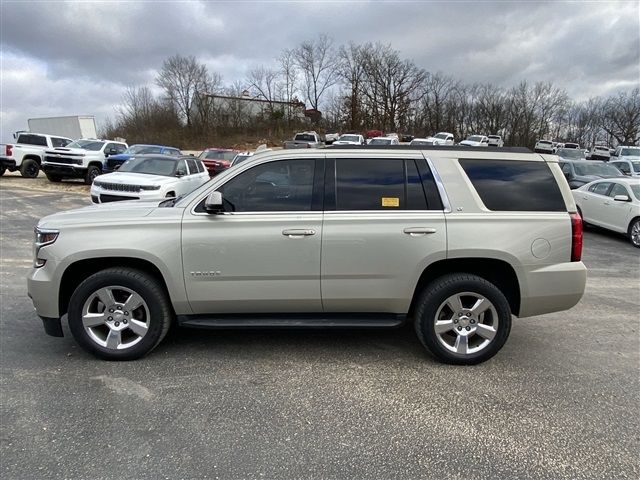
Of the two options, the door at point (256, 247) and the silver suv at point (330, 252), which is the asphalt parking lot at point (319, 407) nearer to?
the silver suv at point (330, 252)

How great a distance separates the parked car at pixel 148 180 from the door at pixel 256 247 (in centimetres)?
665

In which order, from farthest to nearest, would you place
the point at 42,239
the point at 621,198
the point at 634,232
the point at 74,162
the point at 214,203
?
the point at 74,162 < the point at 621,198 < the point at 634,232 < the point at 42,239 < the point at 214,203

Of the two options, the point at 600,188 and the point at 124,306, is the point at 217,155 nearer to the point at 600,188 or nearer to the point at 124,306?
the point at 600,188

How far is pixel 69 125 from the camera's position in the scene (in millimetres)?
32344

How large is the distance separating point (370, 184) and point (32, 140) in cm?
2247

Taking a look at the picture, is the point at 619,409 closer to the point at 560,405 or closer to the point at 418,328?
the point at 560,405

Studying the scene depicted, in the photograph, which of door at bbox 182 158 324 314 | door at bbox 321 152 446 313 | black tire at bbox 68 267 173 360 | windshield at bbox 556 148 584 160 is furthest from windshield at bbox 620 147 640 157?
black tire at bbox 68 267 173 360

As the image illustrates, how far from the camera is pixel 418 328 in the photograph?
144 inches

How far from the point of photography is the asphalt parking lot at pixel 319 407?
2492mm

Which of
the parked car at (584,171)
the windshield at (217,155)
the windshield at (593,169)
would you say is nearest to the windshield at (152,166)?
the windshield at (217,155)

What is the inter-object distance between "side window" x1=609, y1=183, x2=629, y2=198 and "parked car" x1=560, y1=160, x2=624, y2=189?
368 cm

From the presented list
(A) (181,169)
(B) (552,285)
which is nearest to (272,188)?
(B) (552,285)

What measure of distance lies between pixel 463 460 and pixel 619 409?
1448 mm

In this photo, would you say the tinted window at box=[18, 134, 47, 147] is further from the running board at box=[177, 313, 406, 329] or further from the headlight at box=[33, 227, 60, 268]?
the running board at box=[177, 313, 406, 329]
